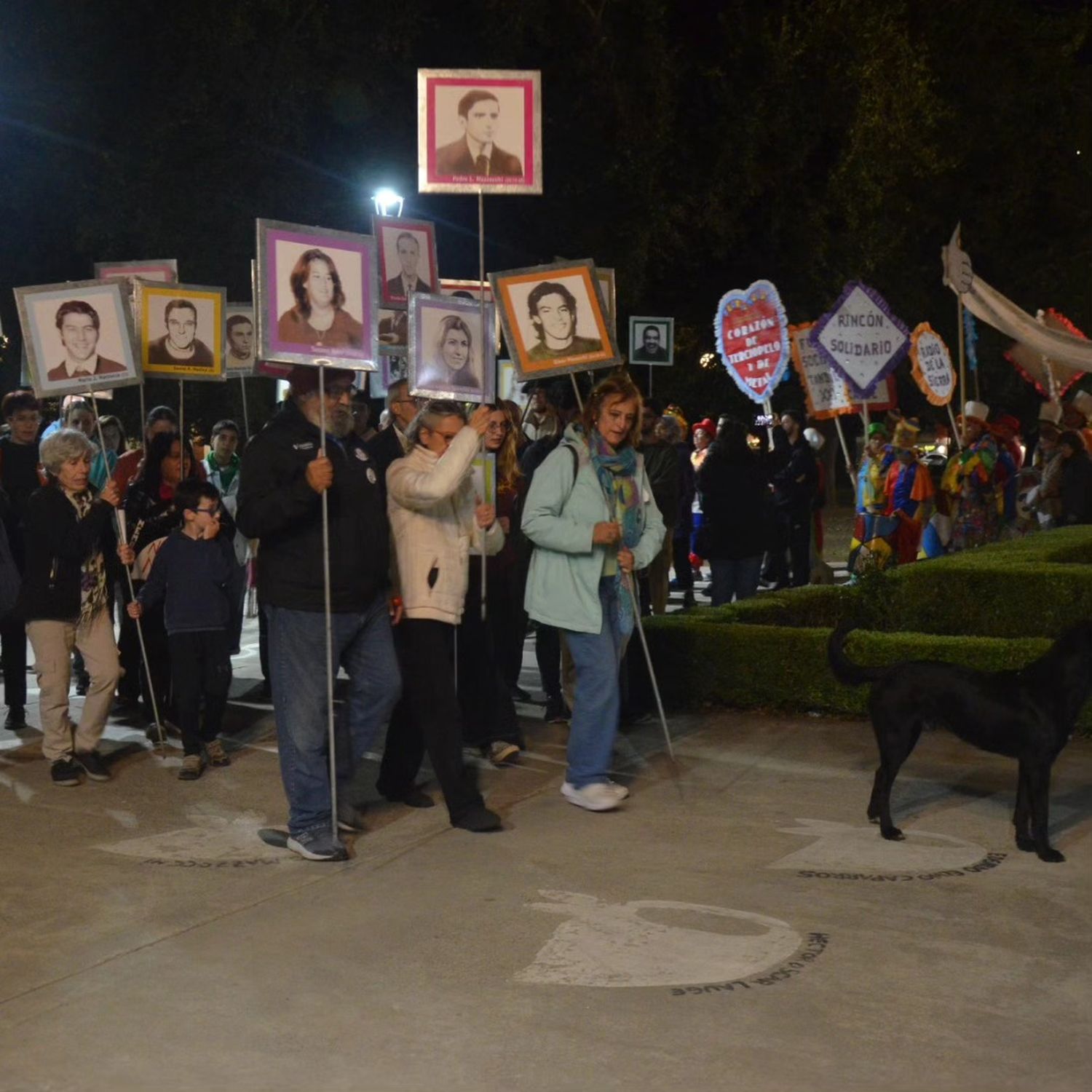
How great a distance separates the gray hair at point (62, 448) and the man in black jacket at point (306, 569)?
1.76m

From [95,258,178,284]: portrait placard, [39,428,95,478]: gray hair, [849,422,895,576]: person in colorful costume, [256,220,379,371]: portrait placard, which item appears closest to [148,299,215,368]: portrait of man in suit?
[95,258,178,284]: portrait placard

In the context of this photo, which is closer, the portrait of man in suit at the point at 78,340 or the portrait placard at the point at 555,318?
the portrait placard at the point at 555,318

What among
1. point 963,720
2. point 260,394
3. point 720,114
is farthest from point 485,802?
point 720,114

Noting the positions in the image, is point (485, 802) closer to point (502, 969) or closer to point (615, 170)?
point (502, 969)

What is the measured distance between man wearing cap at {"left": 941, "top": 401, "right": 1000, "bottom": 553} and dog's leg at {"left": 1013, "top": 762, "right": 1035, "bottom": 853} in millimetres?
9341

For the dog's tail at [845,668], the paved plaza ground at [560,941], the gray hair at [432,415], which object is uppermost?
the gray hair at [432,415]

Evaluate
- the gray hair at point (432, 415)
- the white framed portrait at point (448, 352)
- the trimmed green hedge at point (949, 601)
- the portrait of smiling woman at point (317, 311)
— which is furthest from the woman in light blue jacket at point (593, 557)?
the trimmed green hedge at point (949, 601)

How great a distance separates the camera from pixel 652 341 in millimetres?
21156

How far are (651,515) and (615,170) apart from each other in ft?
69.6

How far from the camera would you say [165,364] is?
1069 cm

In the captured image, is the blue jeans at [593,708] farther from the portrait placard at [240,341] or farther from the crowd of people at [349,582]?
the portrait placard at [240,341]

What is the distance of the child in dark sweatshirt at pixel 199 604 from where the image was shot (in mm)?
8812

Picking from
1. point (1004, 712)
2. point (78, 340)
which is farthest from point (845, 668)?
point (78, 340)

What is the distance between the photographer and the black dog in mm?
6891
